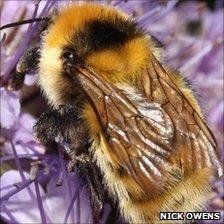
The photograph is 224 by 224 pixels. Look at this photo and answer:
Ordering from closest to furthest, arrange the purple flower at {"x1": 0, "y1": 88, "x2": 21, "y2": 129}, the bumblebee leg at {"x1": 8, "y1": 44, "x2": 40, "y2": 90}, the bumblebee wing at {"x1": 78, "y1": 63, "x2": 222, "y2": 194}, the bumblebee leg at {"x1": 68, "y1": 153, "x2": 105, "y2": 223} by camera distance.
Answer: the bumblebee wing at {"x1": 78, "y1": 63, "x2": 222, "y2": 194} < the bumblebee leg at {"x1": 68, "y1": 153, "x2": 105, "y2": 223} < the bumblebee leg at {"x1": 8, "y1": 44, "x2": 40, "y2": 90} < the purple flower at {"x1": 0, "y1": 88, "x2": 21, "y2": 129}

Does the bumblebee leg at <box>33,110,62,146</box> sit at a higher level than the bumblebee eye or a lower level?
lower

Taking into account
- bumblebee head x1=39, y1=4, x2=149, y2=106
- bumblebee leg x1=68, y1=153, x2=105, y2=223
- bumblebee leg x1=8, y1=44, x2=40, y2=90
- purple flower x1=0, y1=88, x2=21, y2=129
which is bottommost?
bumblebee leg x1=68, y1=153, x2=105, y2=223

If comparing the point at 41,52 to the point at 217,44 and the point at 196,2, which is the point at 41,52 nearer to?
the point at 217,44

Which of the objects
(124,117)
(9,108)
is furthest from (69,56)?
(9,108)

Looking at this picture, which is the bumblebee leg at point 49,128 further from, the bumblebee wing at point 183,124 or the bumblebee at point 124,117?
the bumblebee wing at point 183,124

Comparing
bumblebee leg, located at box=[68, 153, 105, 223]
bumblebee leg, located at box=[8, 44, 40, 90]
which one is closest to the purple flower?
bumblebee leg, located at box=[8, 44, 40, 90]

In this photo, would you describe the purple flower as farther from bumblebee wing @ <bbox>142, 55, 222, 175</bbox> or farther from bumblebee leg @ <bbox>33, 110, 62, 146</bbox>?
bumblebee wing @ <bbox>142, 55, 222, 175</bbox>
